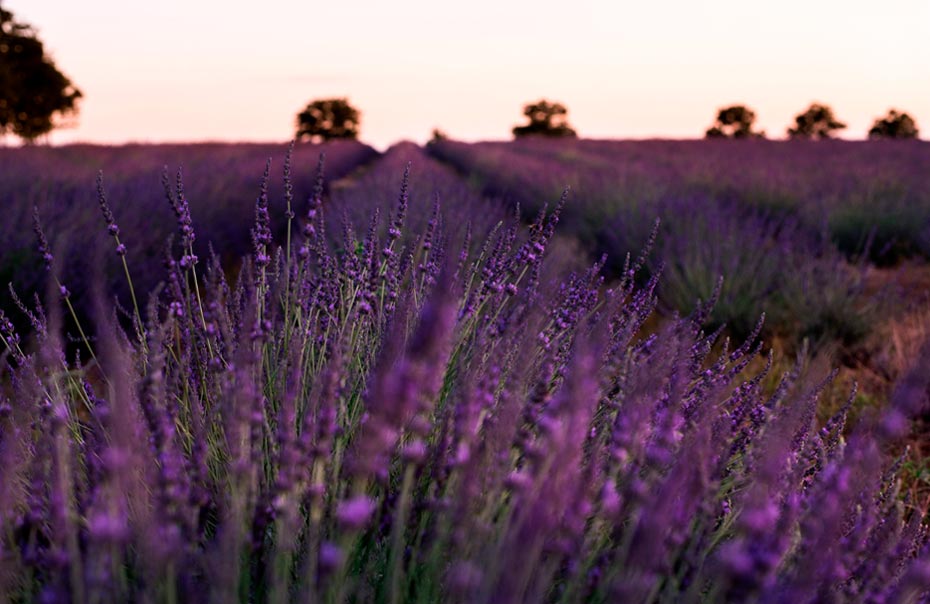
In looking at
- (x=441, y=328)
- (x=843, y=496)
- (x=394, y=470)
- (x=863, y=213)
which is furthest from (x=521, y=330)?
(x=863, y=213)

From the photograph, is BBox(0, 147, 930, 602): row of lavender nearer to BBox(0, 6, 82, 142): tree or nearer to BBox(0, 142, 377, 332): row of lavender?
BBox(0, 142, 377, 332): row of lavender

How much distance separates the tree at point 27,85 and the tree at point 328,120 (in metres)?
29.9

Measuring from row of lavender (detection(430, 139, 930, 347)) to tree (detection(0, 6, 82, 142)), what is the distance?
2503 cm

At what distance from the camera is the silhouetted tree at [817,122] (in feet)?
174

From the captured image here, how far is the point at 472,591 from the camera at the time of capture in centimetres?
93

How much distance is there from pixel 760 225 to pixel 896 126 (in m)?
50.6

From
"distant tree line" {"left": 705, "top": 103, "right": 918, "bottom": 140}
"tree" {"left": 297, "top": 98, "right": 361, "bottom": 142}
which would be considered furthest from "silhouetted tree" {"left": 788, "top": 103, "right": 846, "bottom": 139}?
"tree" {"left": 297, "top": 98, "right": 361, "bottom": 142}

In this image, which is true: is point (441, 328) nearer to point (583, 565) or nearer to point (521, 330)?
point (583, 565)

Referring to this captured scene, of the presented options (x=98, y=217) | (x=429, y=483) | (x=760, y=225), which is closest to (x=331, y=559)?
(x=429, y=483)

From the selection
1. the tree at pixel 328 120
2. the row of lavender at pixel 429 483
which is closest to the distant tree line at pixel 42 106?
the tree at pixel 328 120

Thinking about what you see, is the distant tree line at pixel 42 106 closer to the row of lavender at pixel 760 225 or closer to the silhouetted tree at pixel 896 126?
the silhouetted tree at pixel 896 126

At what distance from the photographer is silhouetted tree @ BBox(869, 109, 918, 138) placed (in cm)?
4916

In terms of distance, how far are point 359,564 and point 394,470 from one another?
0.36 metres

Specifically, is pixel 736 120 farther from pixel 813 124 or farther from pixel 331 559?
pixel 331 559
